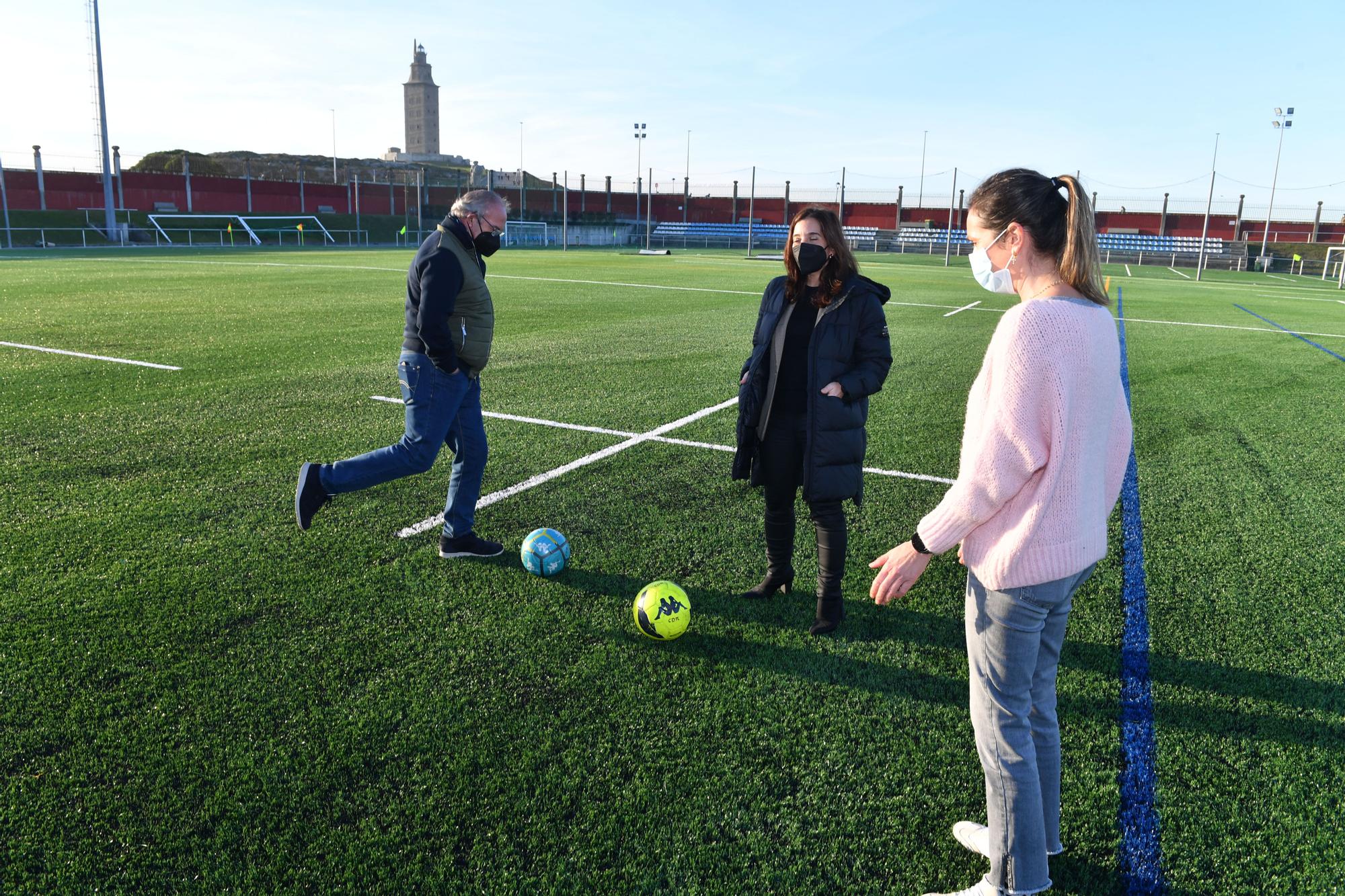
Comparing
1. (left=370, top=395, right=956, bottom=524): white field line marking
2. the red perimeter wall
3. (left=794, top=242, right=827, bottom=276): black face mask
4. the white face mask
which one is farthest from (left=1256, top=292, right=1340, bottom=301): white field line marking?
the red perimeter wall

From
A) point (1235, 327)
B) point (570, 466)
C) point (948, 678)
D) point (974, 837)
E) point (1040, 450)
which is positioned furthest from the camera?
point (1235, 327)

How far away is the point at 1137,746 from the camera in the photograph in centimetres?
336

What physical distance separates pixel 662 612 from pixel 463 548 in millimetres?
1453

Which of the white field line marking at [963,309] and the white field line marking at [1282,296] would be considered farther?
the white field line marking at [1282,296]

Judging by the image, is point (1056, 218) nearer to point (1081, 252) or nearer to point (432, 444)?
point (1081, 252)

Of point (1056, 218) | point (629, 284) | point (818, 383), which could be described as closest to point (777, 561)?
point (818, 383)

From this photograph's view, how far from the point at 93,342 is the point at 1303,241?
72787 mm

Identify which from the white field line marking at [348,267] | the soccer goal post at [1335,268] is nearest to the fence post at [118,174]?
the white field line marking at [348,267]

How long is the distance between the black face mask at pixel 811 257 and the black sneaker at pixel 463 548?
2335mm

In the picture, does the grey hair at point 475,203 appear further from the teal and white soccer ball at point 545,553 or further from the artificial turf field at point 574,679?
the artificial turf field at point 574,679

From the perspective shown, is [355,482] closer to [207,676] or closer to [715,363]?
[207,676]

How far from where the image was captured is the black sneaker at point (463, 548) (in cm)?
489

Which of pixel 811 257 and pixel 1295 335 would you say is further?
pixel 1295 335

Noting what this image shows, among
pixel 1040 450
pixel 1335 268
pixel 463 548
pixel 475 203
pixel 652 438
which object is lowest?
pixel 463 548
